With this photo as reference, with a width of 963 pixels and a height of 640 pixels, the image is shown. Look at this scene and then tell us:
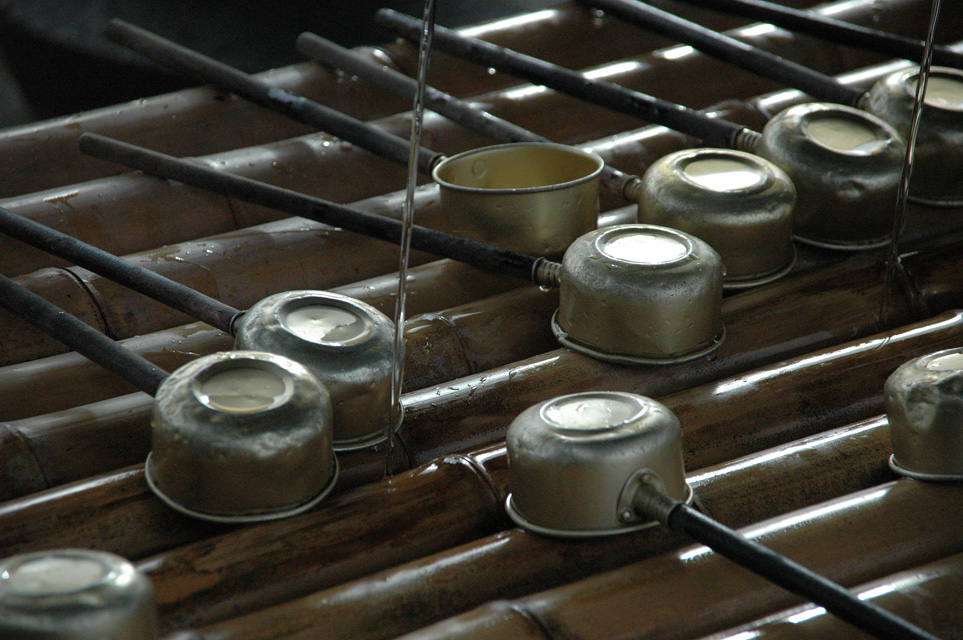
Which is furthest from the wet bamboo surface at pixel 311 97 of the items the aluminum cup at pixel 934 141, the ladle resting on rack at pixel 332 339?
the ladle resting on rack at pixel 332 339

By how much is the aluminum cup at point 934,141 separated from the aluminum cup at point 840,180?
0.13 m

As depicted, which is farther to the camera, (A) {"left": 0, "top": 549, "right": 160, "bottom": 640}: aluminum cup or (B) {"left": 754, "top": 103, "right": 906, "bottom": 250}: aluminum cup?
(B) {"left": 754, "top": 103, "right": 906, "bottom": 250}: aluminum cup

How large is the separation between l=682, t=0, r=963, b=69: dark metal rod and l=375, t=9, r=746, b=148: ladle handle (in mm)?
517

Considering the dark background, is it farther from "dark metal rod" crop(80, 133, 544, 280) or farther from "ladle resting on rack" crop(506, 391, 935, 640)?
"ladle resting on rack" crop(506, 391, 935, 640)

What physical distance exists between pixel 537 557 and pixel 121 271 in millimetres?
1215

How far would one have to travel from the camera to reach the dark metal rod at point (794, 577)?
55.3 inches

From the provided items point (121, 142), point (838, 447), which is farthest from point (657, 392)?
point (121, 142)

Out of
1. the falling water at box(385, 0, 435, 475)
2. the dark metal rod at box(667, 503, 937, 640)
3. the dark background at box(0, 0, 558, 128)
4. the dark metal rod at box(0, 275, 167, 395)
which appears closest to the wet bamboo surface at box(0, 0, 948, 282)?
the dark metal rod at box(0, 275, 167, 395)

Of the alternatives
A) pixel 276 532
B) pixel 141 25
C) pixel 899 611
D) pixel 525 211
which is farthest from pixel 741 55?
pixel 141 25

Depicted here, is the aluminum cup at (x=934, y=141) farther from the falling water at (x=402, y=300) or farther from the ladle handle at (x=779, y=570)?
the ladle handle at (x=779, y=570)

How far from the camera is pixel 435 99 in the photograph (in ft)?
10.5

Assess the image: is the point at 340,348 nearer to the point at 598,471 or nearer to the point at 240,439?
the point at 240,439

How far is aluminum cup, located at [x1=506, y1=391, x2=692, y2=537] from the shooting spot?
1.69 m

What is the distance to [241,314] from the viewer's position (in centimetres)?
213
